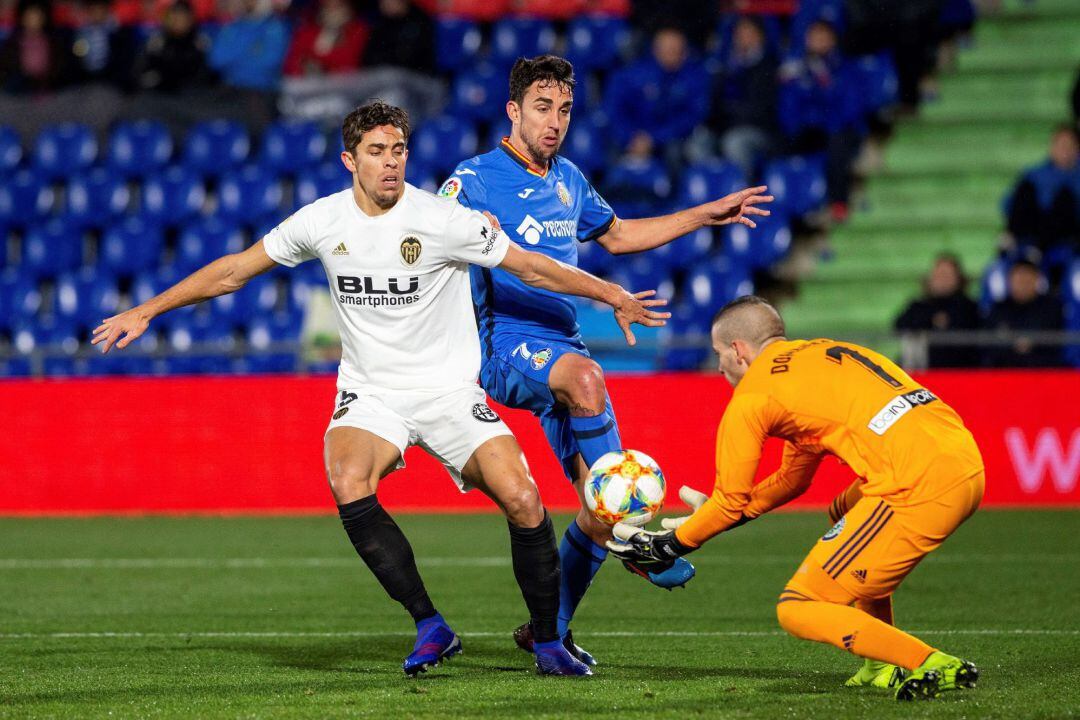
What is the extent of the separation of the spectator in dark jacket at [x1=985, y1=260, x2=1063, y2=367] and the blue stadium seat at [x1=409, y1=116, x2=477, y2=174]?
6613 mm

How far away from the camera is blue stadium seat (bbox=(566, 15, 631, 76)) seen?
1891 cm

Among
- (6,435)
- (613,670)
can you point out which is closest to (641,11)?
(6,435)

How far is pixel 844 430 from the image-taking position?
576cm

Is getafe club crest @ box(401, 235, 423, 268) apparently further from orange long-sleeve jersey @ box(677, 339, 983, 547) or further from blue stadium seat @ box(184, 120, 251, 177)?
blue stadium seat @ box(184, 120, 251, 177)

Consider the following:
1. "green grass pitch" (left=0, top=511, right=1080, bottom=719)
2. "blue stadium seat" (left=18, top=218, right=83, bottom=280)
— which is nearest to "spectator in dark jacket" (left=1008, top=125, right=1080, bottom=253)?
"green grass pitch" (left=0, top=511, right=1080, bottom=719)

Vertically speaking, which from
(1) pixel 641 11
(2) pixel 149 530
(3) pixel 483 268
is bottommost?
(2) pixel 149 530

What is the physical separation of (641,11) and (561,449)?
39.7 feet

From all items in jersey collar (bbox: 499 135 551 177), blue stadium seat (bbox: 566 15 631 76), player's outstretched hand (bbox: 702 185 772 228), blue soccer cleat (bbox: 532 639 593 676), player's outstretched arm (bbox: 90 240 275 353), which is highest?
blue stadium seat (bbox: 566 15 631 76)

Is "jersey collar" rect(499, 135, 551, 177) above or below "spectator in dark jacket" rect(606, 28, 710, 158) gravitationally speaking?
below

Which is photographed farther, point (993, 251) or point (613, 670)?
point (993, 251)

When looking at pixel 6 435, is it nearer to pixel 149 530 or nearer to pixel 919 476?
pixel 149 530

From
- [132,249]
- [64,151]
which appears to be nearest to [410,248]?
[132,249]

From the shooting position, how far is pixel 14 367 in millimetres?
15453

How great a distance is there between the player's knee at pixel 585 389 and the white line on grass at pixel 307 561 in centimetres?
389
